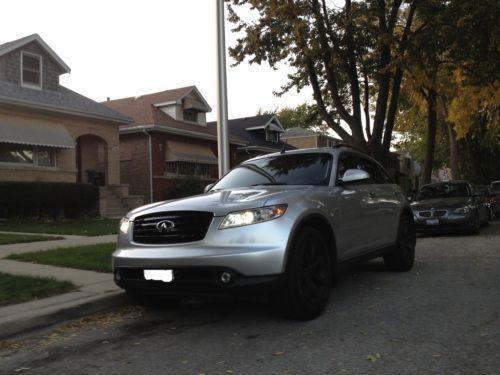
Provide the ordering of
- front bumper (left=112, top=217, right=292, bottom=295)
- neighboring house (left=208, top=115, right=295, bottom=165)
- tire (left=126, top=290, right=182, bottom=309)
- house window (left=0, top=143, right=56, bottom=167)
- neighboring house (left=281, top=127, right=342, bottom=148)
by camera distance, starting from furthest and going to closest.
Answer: neighboring house (left=281, top=127, right=342, bottom=148), neighboring house (left=208, top=115, right=295, bottom=165), house window (left=0, top=143, right=56, bottom=167), tire (left=126, top=290, right=182, bottom=309), front bumper (left=112, top=217, right=292, bottom=295)

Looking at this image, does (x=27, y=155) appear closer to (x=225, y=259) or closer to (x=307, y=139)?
(x=225, y=259)

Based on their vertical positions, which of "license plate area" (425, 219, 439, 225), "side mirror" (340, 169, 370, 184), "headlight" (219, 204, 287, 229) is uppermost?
"side mirror" (340, 169, 370, 184)

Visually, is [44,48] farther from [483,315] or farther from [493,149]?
[493,149]

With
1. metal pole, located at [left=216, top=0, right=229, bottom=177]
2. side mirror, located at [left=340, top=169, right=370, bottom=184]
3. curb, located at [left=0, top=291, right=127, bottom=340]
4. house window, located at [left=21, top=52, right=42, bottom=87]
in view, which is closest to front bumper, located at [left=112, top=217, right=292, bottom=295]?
curb, located at [left=0, top=291, right=127, bottom=340]

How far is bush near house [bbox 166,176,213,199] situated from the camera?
24.9 meters

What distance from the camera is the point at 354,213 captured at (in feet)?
20.2

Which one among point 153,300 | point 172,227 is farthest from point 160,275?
point 153,300

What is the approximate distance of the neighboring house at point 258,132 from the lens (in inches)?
1313

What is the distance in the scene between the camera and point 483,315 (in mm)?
5211

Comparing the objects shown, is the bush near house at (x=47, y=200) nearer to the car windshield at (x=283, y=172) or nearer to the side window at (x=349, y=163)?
the car windshield at (x=283, y=172)

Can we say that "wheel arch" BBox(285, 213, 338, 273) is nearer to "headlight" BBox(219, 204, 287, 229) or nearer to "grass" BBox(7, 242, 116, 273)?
"headlight" BBox(219, 204, 287, 229)

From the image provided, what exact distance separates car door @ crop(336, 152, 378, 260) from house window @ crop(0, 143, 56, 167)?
1548cm

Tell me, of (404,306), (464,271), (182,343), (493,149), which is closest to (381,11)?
(464,271)

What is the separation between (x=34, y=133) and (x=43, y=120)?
0.98 metres
